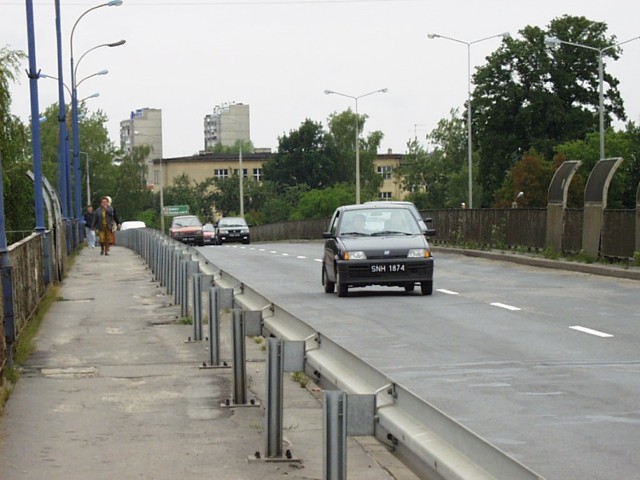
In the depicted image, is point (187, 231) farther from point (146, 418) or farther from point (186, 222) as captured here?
point (146, 418)

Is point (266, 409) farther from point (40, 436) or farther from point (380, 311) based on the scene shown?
point (380, 311)

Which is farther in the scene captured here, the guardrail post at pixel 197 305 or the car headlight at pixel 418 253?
the car headlight at pixel 418 253

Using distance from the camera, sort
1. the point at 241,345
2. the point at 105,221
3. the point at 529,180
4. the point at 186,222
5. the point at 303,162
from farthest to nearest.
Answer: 1. the point at 303,162
2. the point at 529,180
3. the point at 186,222
4. the point at 105,221
5. the point at 241,345

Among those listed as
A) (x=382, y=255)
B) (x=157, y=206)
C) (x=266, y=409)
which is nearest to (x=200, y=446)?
(x=266, y=409)

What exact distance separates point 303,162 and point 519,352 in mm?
136391

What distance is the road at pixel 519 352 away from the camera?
9445mm

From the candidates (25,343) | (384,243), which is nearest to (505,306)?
(384,243)

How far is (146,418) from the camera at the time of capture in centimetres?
1078

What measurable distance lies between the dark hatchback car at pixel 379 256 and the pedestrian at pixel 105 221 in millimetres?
18726

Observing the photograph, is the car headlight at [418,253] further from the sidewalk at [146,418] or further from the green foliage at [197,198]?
the green foliage at [197,198]

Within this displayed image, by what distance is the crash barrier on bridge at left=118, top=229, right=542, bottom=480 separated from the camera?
5.02 m

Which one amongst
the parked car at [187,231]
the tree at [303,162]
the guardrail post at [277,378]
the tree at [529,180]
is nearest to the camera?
the guardrail post at [277,378]

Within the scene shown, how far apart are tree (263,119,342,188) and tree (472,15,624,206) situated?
56.7m

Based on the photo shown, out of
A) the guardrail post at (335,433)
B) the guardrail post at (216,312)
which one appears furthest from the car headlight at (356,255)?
the guardrail post at (335,433)
